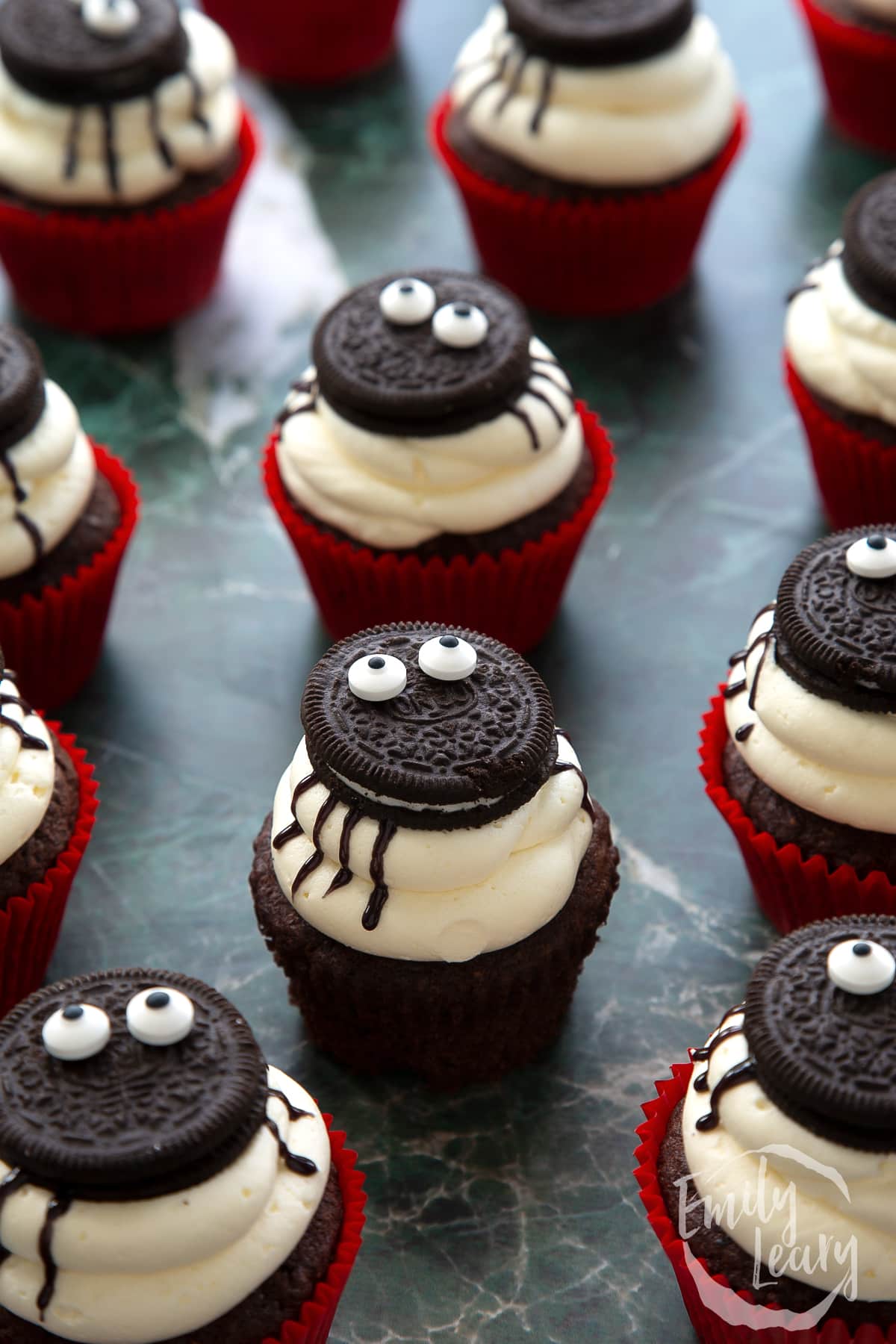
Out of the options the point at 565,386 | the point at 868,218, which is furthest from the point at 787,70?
the point at 565,386

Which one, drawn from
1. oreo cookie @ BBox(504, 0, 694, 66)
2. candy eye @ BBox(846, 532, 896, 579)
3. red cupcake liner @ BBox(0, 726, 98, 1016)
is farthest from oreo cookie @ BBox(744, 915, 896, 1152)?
oreo cookie @ BBox(504, 0, 694, 66)

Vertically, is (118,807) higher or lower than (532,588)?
lower

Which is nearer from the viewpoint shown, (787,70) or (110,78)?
(110,78)

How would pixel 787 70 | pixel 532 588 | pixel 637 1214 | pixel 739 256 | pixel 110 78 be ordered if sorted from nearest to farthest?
pixel 637 1214 < pixel 532 588 < pixel 110 78 < pixel 739 256 < pixel 787 70

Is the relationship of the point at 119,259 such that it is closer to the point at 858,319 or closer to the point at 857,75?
the point at 858,319

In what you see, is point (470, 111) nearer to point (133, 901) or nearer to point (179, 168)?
point (179, 168)

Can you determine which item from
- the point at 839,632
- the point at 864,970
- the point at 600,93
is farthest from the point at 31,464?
the point at 864,970
